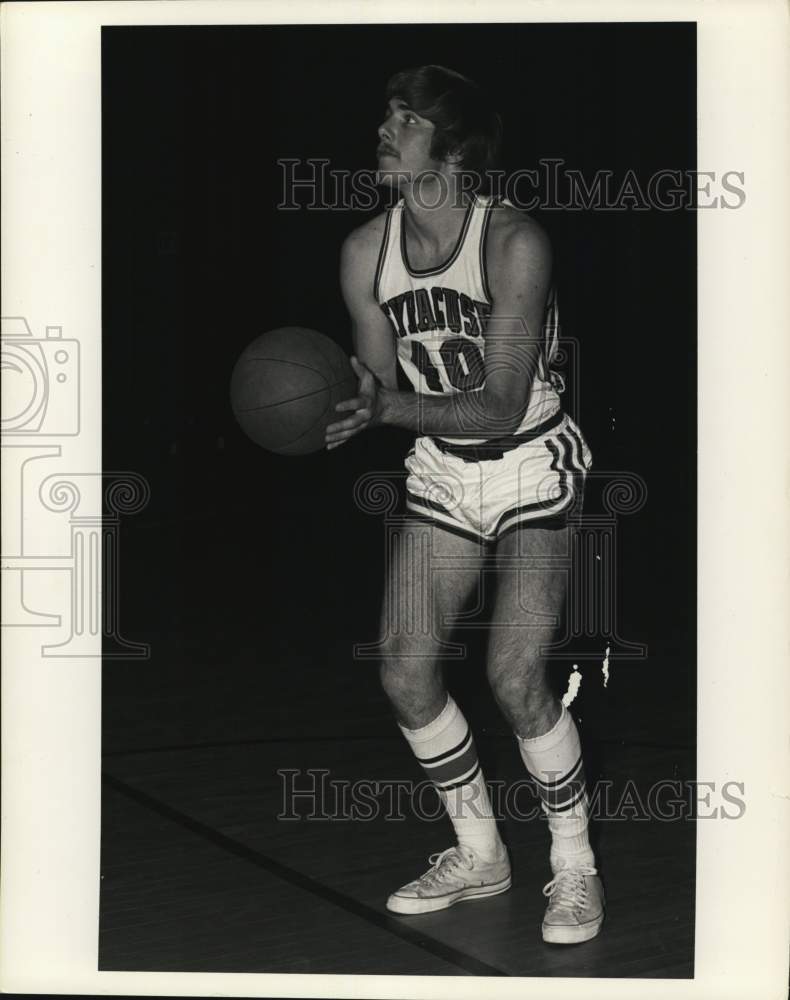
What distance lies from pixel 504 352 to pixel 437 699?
94 cm

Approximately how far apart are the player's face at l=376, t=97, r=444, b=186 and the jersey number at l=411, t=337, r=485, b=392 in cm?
45

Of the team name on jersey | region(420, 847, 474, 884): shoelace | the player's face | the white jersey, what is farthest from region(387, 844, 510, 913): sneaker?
the player's face

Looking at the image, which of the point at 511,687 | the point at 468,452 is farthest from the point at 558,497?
the point at 511,687

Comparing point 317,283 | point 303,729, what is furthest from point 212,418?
point 317,283

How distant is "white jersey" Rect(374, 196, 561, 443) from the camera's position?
365cm

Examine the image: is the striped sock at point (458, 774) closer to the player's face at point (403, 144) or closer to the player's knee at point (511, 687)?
the player's knee at point (511, 687)

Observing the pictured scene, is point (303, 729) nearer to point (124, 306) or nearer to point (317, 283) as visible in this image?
point (317, 283)

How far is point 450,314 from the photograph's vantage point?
12.1 feet

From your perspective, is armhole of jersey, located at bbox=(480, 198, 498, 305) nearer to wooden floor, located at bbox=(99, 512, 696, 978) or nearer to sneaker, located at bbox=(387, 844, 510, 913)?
wooden floor, located at bbox=(99, 512, 696, 978)

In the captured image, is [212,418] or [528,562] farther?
[212,418]

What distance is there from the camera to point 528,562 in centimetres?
366

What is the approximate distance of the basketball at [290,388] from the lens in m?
3.29

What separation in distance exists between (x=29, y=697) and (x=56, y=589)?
283 mm

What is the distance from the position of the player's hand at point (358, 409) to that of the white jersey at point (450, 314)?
1.07 ft
